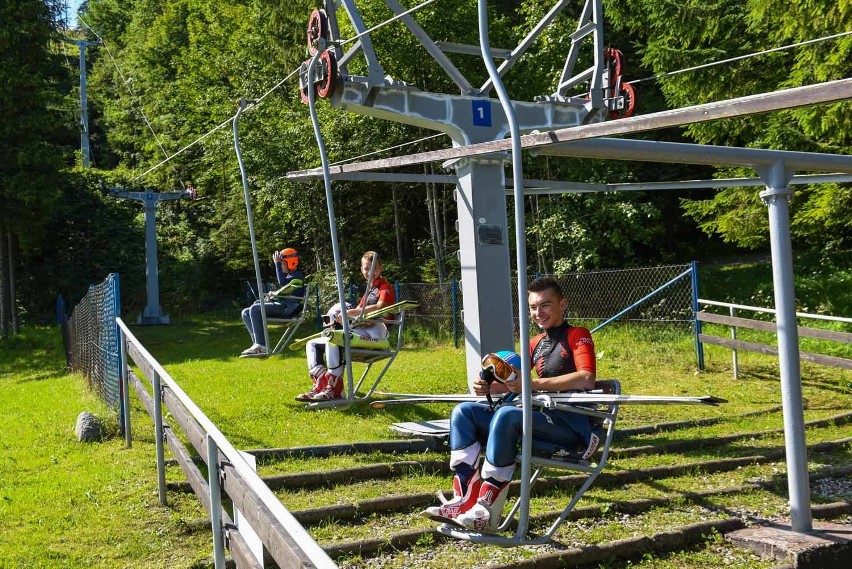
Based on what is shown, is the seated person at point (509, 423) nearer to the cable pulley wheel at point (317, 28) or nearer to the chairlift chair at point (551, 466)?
the chairlift chair at point (551, 466)

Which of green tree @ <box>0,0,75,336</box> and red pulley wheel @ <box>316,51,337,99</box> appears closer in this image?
red pulley wheel @ <box>316,51,337,99</box>

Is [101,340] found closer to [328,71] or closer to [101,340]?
[101,340]

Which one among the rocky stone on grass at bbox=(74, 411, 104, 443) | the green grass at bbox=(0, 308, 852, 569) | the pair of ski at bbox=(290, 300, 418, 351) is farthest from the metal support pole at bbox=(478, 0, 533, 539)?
the rocky stone on grass at bbox=(74, 411, 104, 443)

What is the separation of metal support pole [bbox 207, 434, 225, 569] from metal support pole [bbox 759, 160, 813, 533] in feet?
9.42

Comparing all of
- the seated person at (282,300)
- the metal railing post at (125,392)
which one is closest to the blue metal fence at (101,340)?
the metal railing post at (125,392)

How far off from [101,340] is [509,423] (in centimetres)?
596

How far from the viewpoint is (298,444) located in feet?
21.3

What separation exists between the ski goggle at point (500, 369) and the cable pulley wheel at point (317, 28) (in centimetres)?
354

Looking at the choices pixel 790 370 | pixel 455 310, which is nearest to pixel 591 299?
pixel 455 310

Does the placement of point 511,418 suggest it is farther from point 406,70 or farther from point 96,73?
point 96,73

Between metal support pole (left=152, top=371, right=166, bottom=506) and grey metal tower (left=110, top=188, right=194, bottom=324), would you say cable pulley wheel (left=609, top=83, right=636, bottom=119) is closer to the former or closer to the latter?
metal support pole (left=152, top=371, right=166, bottom=506)

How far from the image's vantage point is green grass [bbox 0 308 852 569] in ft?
15.0

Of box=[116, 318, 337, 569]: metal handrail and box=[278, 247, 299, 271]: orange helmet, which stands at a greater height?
box=[278, 247, 299, 271]: orange helmet

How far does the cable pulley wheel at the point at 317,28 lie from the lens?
270 inches
